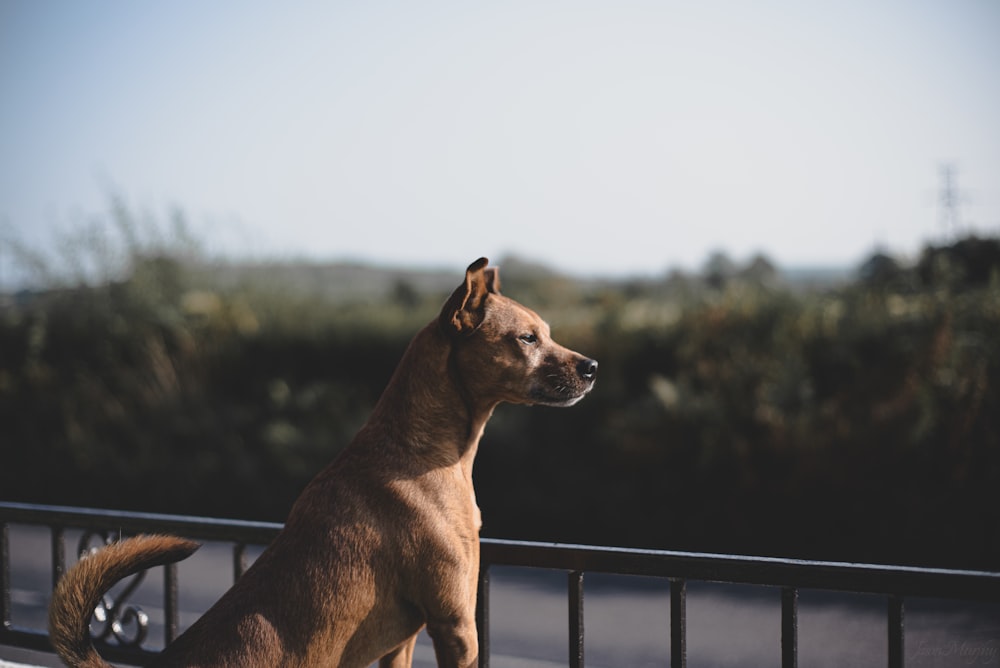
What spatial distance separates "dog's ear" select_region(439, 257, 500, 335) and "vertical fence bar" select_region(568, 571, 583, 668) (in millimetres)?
836

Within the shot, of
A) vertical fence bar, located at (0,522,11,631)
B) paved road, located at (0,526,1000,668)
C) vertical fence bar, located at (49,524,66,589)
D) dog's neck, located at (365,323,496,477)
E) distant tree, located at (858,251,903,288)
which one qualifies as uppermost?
distant tree, located at (858,251,903,288)

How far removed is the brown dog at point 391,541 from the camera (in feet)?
7.20

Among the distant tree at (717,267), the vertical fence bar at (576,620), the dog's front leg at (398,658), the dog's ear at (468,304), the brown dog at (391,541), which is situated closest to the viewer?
the brown dog at (391,541)

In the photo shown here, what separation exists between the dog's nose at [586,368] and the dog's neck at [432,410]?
0.83 feet

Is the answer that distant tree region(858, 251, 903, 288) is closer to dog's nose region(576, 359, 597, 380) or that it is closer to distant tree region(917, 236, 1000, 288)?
distant tree region(917, 236, 1000, 288)

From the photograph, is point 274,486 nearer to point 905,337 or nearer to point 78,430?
point 78,430

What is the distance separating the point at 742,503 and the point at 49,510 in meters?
5.38

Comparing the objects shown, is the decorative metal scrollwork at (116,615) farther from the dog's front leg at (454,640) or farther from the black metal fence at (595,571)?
the dog's front leg at (454,640)

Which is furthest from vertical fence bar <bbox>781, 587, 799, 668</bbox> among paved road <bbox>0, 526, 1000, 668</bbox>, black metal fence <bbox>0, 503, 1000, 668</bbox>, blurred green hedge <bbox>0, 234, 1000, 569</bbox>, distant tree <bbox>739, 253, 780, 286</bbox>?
distant tree <bbox>739, 253, 780, 286</bbox>

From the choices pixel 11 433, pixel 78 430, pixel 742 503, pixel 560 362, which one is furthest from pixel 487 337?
pixel 11 433

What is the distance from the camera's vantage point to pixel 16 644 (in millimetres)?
3525

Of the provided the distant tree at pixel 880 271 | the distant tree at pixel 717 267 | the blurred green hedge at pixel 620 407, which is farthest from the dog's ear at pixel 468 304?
the distant tree at pixel 717 267

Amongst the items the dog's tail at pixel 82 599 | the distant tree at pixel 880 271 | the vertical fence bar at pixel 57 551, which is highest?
the distant tree at pixel 880 271

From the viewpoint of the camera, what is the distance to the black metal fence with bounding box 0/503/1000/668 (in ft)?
7.36
